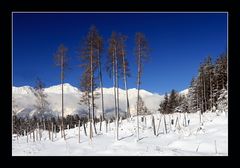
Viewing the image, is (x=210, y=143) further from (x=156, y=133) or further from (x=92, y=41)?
(x=92, y=41)

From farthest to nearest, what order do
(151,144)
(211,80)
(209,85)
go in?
(209,85)
(211,80)
(151,144)

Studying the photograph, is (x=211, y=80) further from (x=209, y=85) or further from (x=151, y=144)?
(x=151, y=144)

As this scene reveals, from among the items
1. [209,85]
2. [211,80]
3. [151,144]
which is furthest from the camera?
[209,85]

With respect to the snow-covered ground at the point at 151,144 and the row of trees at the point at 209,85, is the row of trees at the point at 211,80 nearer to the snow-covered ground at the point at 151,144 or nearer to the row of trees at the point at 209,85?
the row of trees at the point at 209,85

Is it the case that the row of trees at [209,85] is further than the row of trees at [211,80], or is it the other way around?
the row of trees at [211,80]

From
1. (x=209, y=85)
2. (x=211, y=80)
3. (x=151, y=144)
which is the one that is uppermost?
(x=211, y=80)

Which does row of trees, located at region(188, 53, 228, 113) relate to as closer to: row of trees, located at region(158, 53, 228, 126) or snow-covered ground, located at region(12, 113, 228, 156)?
row of trees, located at region(158, 53, 228, 126)

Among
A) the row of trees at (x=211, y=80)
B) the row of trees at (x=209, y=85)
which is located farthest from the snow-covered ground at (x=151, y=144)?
the row of trees at (x=211, y=80)

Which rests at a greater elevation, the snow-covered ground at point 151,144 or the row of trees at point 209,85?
the row of trees at point 209,85

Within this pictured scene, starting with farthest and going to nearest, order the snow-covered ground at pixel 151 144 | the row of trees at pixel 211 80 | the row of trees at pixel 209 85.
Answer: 1. the row of trees at pixel 211 80
2. the row of trees at pixel 209 85
3. the snow-covered ground at pixel 151 144

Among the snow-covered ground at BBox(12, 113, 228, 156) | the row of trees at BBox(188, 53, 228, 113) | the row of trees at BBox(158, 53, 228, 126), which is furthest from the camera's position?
the row of trees at BBox(188, 53, 228, 113)

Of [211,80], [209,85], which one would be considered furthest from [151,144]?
[209,85]

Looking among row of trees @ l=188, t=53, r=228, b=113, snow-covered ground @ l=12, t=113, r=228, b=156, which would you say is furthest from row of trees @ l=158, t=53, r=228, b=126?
snow-covered ground @ l=12, t=113, r=228, b=156

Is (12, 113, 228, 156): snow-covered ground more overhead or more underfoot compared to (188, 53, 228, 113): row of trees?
more underfoot
